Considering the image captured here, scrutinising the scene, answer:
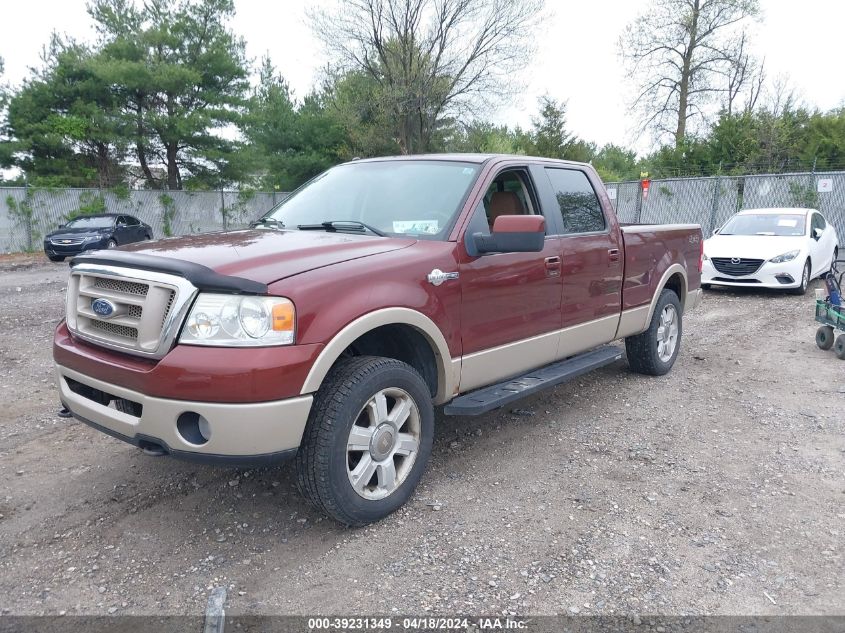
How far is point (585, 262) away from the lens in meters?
4.67

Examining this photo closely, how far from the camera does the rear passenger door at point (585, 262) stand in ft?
15.0

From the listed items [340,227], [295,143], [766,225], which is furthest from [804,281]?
[295,143]

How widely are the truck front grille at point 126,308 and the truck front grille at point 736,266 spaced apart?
10622 mm

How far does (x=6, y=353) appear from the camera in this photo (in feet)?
22.1

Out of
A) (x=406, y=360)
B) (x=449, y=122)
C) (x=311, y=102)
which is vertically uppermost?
(x=311, y=102)

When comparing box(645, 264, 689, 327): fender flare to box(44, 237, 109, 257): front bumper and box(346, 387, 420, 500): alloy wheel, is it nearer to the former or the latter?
box(346, 387, 420, 500): alloy wheel

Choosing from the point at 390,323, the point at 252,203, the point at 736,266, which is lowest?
the point at 736,266

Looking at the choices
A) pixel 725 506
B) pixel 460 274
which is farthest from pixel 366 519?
pixel 725 506

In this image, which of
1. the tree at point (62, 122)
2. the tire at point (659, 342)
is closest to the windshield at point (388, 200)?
the tire at point (659, 342)

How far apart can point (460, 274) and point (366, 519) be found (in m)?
1.45

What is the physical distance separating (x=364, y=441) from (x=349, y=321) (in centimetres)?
63

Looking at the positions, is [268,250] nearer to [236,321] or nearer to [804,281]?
[236,321]

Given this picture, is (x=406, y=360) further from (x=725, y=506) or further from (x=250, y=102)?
(x=250, y=102)

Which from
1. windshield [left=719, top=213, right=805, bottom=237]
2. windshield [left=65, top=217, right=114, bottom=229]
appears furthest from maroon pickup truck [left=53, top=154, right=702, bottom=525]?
windshield [left=65, top=217, right=114, bottom=229]
